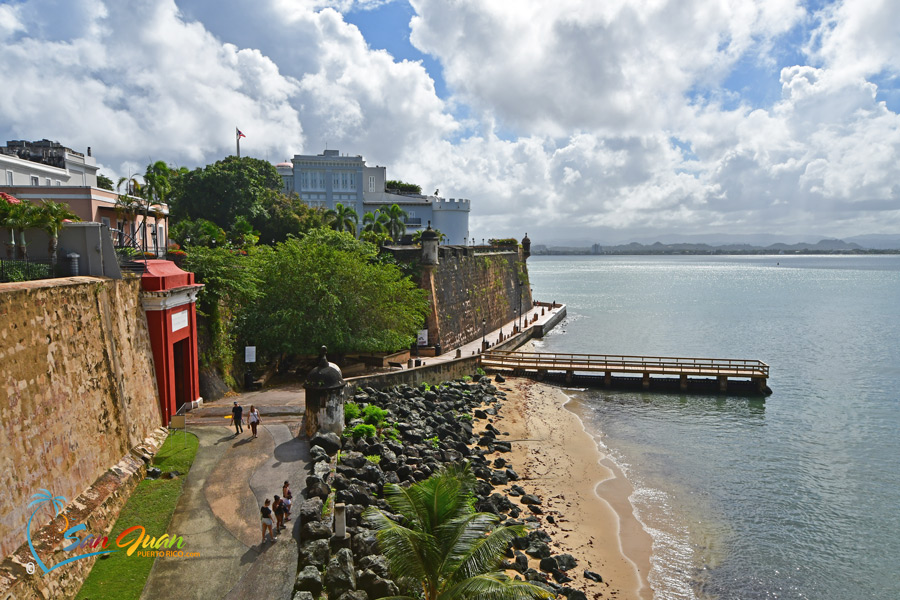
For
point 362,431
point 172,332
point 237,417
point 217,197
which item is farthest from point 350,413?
point 217,197

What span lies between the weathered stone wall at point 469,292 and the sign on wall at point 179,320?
19430 mm

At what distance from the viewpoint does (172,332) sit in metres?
19.1

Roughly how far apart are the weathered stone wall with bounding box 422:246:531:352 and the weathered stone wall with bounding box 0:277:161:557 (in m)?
23.5

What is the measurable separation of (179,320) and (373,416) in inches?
289

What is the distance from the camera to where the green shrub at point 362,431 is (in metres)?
19.4

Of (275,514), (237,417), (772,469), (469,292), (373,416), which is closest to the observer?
(275,514)

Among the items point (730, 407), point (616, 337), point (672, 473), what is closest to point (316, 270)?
point (672, 473)

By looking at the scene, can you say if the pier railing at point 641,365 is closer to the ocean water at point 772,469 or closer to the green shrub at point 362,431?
the ocean water at point 772,469

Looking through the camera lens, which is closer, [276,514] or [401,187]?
[276,514]

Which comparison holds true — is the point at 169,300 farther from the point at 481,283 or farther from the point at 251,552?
the point at 481,283

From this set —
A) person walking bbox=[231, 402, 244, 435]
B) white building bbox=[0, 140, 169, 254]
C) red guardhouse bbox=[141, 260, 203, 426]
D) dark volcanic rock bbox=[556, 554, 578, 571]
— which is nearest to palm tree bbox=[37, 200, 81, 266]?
red guardhouse bbox=[141, 260, 203, 426]

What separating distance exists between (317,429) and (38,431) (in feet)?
25.8

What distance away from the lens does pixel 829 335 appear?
190 feet

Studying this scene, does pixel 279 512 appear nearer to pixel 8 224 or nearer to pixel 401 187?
pixel 8 224
